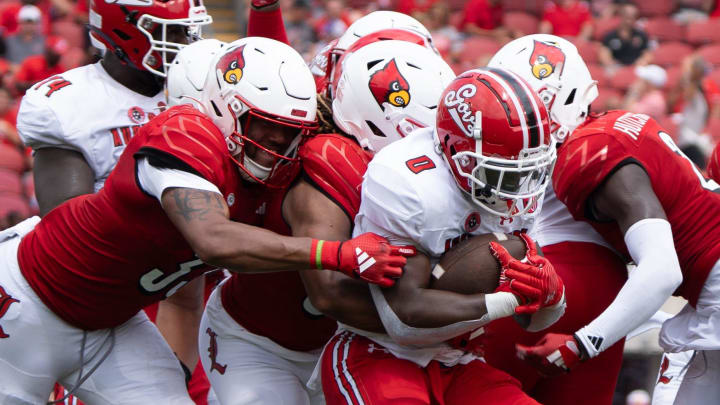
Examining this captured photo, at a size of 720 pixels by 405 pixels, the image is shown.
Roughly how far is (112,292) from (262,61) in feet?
3.46

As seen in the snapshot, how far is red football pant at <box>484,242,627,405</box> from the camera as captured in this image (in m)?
4.18

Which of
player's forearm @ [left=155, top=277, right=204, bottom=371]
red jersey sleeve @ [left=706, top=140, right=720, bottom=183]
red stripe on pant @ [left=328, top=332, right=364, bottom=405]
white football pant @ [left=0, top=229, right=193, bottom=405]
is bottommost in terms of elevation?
player's forearm @ [left=155, top=277, right=204, bottom=371]

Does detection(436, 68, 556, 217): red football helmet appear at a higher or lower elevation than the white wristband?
higher

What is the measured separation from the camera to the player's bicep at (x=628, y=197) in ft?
12.3

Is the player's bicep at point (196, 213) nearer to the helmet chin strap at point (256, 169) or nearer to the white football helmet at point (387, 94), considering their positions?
the helmet chin strap at point (256, 169)

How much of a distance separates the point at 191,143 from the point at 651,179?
67.5 inches

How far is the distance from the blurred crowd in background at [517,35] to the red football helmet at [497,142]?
5.93 metres

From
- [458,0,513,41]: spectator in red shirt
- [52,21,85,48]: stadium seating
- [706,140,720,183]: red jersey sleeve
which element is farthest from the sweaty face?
[458,0,513,41]: spectator in red shirt

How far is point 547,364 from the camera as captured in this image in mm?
3705

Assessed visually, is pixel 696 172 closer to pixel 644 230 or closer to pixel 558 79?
pixel 644 230

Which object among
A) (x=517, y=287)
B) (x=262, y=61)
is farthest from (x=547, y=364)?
(x=262, y=61)

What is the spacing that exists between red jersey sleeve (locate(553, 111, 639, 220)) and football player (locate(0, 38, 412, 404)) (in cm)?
87

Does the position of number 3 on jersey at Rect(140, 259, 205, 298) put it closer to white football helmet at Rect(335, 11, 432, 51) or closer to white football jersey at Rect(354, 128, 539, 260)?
white football jersey at Rect(354, 128, 539, 260)

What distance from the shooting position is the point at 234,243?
11.0 feet
